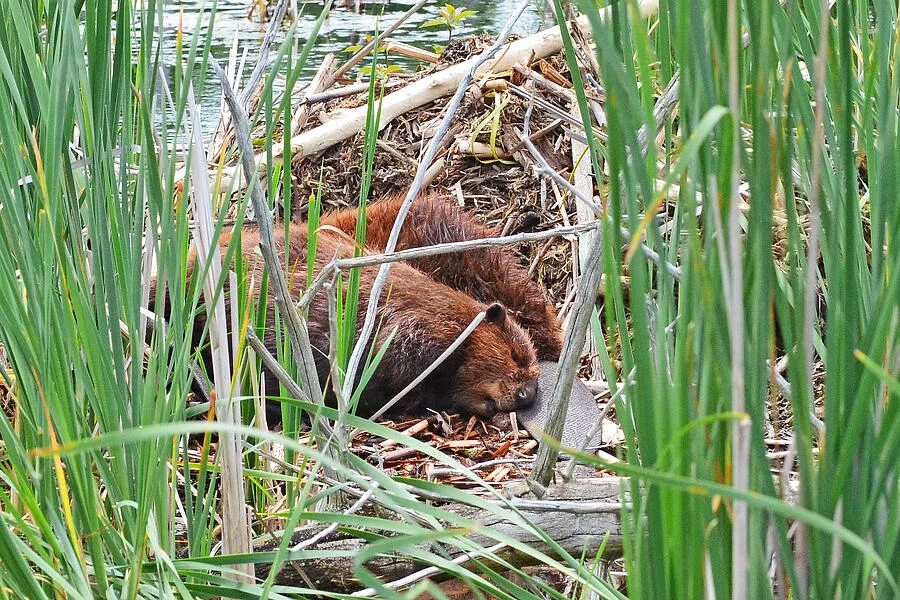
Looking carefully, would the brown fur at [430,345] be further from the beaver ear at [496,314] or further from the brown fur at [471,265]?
the brown fur at [471,265]

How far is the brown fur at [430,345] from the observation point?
2957 millimetres

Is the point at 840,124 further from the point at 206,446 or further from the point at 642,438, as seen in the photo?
the point at 206,446

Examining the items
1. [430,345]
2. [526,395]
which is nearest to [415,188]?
[430,345]

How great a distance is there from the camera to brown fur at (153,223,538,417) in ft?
9.70

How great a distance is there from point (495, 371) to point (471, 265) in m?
0.52

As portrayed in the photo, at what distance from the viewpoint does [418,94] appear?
13.1 ft

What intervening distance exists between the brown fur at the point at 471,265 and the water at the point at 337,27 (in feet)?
4.68

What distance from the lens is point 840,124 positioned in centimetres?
86

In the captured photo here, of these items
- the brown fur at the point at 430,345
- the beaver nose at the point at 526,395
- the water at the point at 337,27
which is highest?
the water at the point at 337,27

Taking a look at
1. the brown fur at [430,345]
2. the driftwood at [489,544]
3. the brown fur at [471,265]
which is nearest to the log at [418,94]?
the brown fur at [471,265]

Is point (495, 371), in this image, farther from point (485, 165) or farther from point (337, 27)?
point (337, 27)

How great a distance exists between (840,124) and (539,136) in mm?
2957

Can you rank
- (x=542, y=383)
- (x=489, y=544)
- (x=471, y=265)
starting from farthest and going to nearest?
(x=471, y=265)
(x=542, y=383)
(x=489, y=544)

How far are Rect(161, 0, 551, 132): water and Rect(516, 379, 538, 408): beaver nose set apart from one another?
83.8 inches
